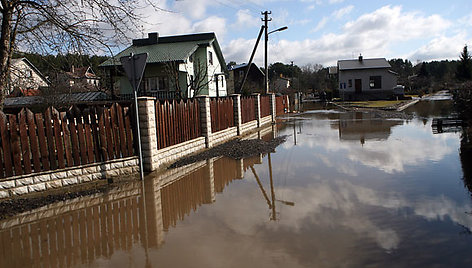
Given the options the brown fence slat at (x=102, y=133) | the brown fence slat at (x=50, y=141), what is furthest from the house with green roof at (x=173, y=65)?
the brown fence slat at (x=50, y=141)

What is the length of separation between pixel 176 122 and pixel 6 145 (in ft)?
16.9

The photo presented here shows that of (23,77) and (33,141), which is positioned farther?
(23,77)

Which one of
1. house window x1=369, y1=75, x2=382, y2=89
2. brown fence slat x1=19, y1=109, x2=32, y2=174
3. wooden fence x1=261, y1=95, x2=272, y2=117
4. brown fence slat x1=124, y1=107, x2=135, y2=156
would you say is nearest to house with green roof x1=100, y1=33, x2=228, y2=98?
wooden fence x1=261, y1=95, x2=272, y2=117

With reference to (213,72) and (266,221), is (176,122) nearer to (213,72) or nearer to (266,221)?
(266,221)

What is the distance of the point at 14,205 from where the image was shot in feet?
22.2

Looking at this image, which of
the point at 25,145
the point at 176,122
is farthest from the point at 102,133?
the point at 176,122

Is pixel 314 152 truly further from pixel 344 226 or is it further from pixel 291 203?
pixel 344 226

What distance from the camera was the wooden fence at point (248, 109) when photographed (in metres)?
19.3

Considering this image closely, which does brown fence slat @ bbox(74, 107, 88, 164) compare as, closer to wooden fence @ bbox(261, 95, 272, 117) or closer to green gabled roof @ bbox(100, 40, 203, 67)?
wooden fence @ bbox(261, 95, 272, 117)

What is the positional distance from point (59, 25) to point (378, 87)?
177 feet

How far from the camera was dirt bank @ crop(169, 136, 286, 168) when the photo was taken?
11.5 metres

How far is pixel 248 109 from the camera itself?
2045cm

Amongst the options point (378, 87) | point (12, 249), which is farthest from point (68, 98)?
point (378, 87)

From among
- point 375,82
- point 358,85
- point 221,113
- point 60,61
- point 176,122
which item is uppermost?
point 375,82
